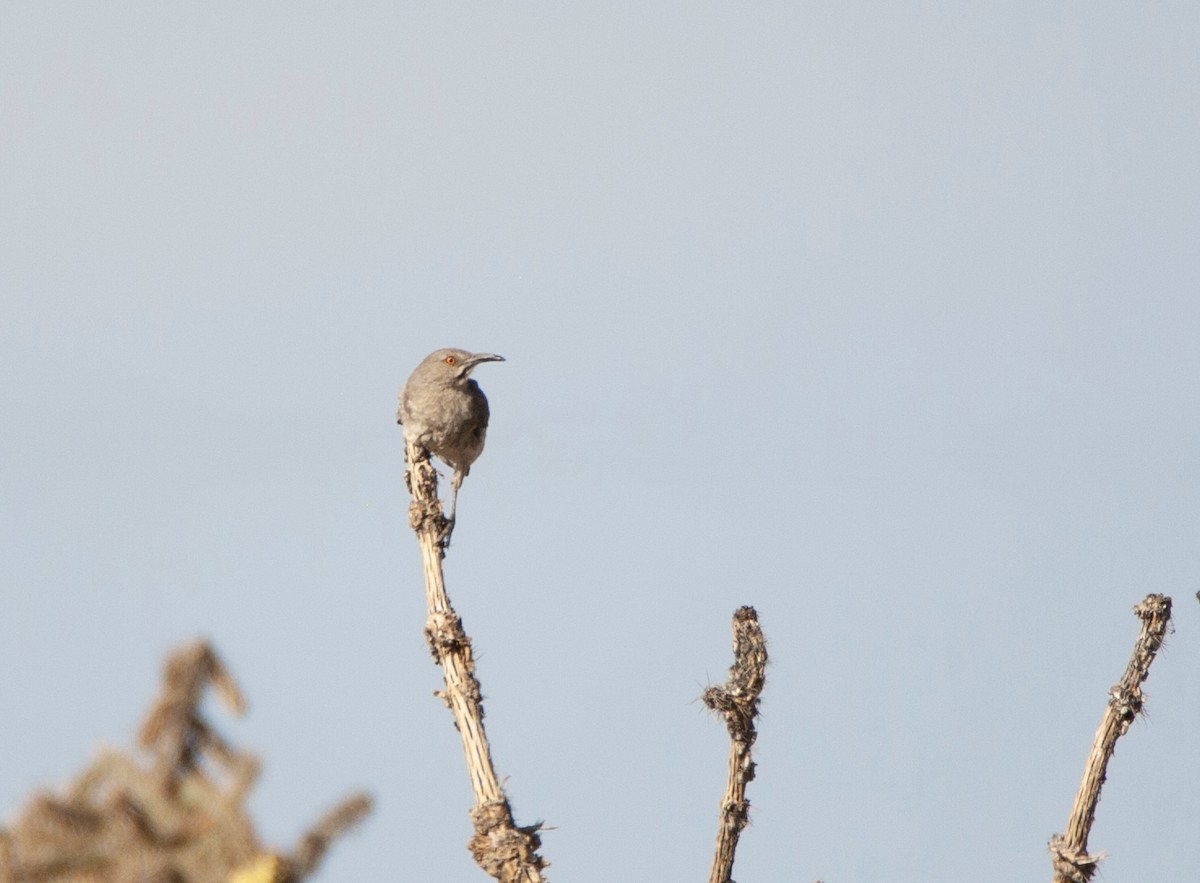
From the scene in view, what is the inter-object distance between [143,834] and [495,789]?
4163mm

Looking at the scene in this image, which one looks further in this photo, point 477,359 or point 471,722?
point 477,359

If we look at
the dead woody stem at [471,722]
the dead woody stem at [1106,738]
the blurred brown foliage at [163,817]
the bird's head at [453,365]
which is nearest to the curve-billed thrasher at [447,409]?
the bird's head at [453,365]

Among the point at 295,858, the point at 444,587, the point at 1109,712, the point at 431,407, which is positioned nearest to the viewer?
the point at 295,858

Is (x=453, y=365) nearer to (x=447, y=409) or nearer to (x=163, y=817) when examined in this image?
(x=447, y=409)

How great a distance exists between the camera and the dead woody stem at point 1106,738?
17.7 feet

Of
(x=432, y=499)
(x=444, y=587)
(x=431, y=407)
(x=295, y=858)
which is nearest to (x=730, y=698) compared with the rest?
(x=444, y=587)

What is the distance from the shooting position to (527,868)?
5289 mm

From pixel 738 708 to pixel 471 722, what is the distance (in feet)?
3.65

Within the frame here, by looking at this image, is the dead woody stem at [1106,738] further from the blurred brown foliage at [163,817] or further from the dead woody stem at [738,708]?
the blurred brown foliage at [163,817]

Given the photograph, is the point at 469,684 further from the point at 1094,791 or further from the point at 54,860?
the point at 54,860

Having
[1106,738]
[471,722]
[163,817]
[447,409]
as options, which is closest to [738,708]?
[471,722]

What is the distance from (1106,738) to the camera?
5746 millimetres

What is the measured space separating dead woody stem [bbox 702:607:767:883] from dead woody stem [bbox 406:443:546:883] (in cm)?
85

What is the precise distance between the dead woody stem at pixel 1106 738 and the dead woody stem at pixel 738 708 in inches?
49.4
